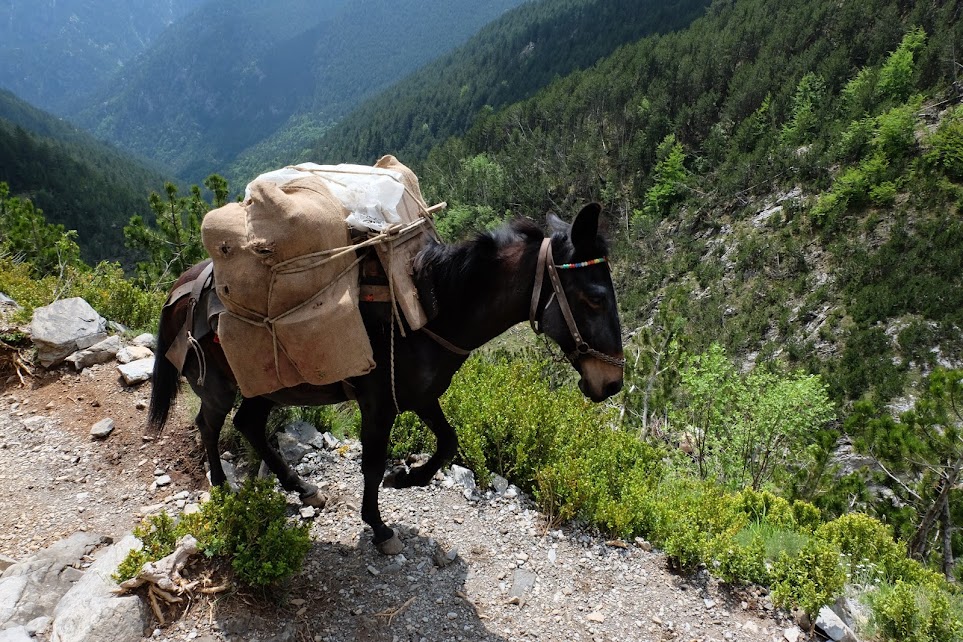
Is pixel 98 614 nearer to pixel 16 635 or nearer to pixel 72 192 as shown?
pixel 16 635

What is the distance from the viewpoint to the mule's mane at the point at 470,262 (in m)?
2.84

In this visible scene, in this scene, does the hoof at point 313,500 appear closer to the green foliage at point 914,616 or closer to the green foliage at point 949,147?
the green foliage at point 914,616

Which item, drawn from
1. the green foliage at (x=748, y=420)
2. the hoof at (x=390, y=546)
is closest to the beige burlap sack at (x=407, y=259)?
the hoof at (x=390, y=546)

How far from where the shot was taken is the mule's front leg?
3.33 meters

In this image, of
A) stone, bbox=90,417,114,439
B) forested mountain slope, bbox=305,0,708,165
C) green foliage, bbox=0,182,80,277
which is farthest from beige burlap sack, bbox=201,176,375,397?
forested mountain slope, bbox=305,0,708,165

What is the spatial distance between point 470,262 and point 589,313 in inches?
27.5

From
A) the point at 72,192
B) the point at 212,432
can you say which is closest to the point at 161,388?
the point at 212,432

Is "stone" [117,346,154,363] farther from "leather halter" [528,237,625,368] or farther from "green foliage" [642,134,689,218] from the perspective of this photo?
"green foliage" [642,134,689,218]

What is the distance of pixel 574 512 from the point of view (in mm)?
4180

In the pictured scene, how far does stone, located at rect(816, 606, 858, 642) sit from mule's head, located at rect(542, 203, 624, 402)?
2.16 meters

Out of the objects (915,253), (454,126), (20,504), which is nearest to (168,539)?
(20,504)

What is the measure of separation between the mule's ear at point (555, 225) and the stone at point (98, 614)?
305 cm

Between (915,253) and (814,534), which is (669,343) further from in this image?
(915,253)

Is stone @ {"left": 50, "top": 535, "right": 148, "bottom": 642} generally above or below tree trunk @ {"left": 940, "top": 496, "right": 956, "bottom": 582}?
above
